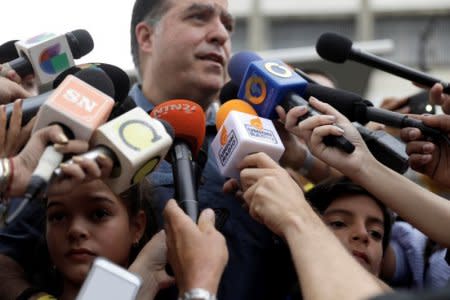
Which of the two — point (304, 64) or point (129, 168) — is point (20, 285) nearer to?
point (129, 168)

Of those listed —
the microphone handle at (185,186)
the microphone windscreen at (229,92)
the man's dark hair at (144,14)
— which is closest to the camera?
the microphone handle at (185,186)

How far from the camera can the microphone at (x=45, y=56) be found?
1.68 meters

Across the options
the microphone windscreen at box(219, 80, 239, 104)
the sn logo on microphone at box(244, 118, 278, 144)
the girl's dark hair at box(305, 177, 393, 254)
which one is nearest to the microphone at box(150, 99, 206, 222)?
the sn logo on microphone at box(244, 118, 278, 144)

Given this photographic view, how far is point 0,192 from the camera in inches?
48.6

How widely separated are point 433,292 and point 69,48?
4.02 ft

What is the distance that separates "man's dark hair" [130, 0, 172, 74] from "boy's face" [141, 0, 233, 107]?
40 mm

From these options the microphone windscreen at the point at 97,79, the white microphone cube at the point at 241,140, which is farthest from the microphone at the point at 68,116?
the white microphone cube at the point at 241,140

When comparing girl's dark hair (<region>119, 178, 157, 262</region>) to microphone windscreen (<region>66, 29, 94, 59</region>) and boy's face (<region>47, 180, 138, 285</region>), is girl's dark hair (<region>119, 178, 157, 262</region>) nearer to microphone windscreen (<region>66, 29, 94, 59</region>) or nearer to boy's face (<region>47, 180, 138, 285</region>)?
boy's face (<region>47, 180, 138, 285</region>)

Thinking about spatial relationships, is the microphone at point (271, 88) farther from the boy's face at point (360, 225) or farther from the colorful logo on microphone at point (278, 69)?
the boy's face at point (360, 225)

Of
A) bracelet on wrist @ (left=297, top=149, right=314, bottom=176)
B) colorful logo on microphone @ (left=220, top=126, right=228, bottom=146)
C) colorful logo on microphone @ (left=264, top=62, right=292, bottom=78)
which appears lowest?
bracelet on wrist @ (left=297, top=149, right=314, bottom=176)

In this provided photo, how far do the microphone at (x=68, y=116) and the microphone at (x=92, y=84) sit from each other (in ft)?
0.37

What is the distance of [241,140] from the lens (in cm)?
151

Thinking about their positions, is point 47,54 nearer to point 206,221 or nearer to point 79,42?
point 79,42

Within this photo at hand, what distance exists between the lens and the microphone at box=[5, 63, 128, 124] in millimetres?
1401
